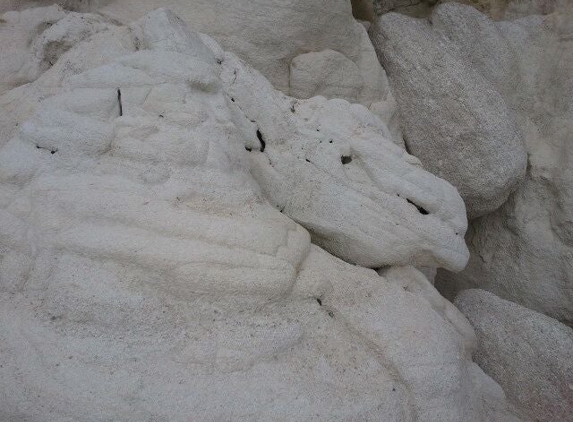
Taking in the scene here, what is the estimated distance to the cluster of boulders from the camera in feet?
3.70

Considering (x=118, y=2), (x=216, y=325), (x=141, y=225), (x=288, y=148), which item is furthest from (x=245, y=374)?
(x=118, y=2)

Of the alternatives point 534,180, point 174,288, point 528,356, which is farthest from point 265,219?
point 534,180

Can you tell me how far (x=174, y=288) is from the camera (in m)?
1.18

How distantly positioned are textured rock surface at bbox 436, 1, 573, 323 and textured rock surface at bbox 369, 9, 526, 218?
0.17 m

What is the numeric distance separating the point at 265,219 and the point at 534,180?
152cm

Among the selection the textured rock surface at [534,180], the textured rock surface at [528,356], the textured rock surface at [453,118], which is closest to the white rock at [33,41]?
the textured rock surface at [453,118]

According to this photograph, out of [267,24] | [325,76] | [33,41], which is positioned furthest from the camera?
[325,76]

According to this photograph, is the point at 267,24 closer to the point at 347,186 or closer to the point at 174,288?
the point at 347,186

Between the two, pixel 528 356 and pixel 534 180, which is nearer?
pixel 528 356

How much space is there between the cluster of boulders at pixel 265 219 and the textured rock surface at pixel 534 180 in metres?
0.01

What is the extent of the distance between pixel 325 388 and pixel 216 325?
295 millimetres

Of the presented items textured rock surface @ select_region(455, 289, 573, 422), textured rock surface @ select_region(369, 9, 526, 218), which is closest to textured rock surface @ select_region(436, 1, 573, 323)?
textured rock surface @ select_region(369, 9, 526, 218)

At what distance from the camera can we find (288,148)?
5.44 ft

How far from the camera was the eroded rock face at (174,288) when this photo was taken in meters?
1.08
